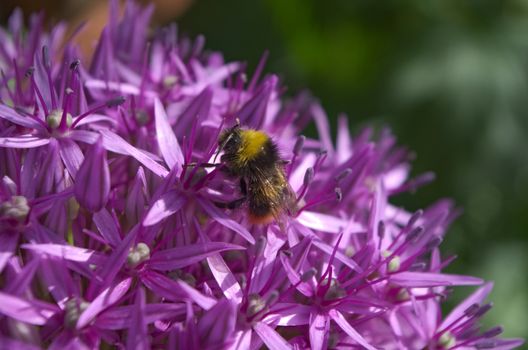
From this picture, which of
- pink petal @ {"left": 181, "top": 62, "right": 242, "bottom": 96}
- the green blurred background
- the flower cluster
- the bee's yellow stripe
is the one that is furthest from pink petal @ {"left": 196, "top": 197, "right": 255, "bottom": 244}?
the green blurred background

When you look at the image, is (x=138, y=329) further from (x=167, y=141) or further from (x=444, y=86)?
(x=444, y=86)

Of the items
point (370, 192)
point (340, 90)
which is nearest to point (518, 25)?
point (340, 90)

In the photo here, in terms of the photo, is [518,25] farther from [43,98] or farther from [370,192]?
[43,98]

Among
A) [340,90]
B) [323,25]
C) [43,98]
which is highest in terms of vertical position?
[43,98]

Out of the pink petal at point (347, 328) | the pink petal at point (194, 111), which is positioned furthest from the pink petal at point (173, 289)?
the pink petal at point (194, 111)

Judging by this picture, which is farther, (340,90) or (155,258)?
(340,90)

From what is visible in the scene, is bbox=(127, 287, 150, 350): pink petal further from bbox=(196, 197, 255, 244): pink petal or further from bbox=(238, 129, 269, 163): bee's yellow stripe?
bbox=(238, 129, 269, 163): bee's yellow stripe
